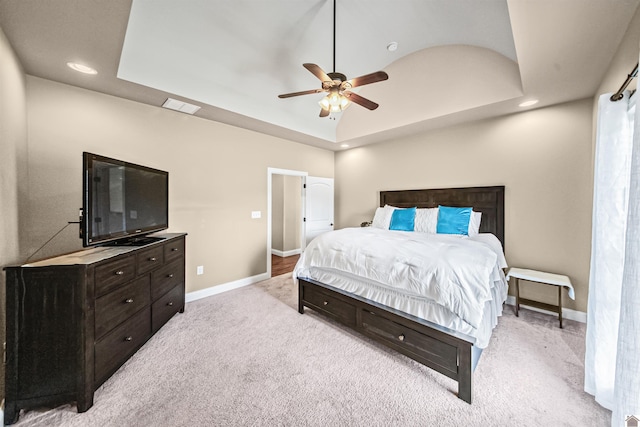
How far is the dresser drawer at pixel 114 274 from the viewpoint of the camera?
168 cm

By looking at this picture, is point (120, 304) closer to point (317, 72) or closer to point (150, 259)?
point (150, 259)

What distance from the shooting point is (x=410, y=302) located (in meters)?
1.99

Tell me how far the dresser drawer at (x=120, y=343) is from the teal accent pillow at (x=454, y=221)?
3.65 m

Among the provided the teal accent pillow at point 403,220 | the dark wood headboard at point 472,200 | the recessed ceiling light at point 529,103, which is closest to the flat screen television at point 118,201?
the teal accent pillow at point 403,220

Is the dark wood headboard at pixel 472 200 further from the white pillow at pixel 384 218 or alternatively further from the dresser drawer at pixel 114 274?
the dresser drawer at pixel 114 274

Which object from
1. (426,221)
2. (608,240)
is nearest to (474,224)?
(426,221)

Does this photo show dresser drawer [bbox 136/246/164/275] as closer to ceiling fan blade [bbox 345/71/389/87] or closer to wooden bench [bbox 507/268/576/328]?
ceiling fan blade [bbox 345/71/389/87]

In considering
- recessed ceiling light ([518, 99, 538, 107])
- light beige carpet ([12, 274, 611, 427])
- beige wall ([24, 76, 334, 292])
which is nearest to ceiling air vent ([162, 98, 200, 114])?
beige wall ([24, 76, 334, 292])

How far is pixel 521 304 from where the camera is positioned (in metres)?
3.07

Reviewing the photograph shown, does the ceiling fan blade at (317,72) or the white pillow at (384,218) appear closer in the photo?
the ceiling fan blade at (317,72)

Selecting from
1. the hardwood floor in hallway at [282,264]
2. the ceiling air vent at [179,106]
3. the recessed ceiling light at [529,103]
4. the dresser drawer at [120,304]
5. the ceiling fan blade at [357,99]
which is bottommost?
the hardwood floor in hallway at [282,264]

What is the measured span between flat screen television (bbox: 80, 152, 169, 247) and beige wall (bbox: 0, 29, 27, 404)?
54cm

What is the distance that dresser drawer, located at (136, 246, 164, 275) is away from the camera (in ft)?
6.95

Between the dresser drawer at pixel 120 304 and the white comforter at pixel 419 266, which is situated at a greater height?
the white comforter at pixel 419 266
